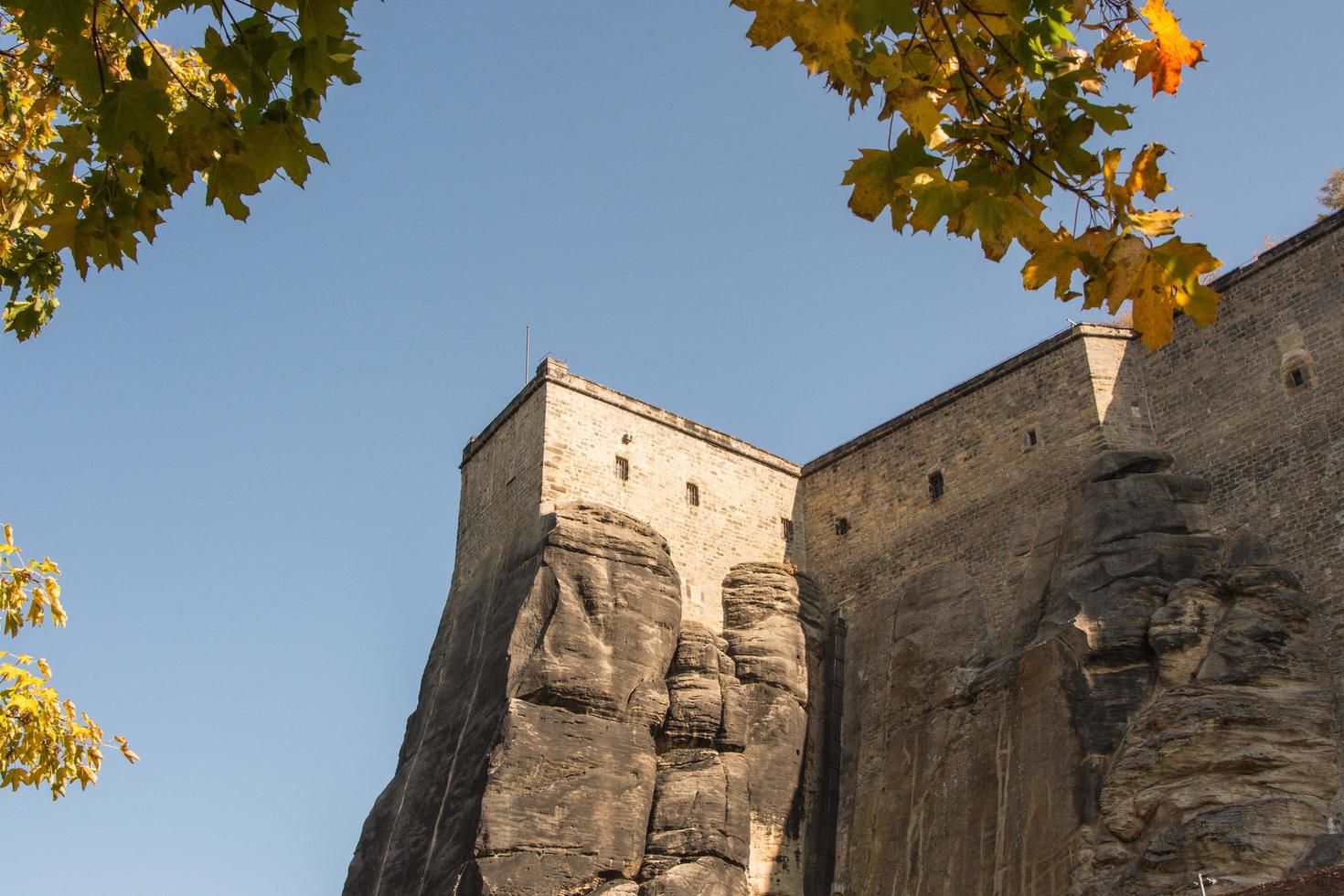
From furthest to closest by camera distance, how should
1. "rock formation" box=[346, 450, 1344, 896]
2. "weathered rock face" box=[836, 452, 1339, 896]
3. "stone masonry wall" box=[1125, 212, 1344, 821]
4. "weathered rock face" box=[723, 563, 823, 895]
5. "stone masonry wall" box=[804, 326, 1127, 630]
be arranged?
1. "stone masonry wall" box=[804, 326, 1127, 630]
2. "weathered rock face" box=[723, 563, 823, 895]
3. "stone masonry wall" box=[1125, 212, 1344, 821]
4. "rock formation" box=[346, 450, 1344, 896]
5. "weathered rock face" box=[836, 452, 1339, 896]

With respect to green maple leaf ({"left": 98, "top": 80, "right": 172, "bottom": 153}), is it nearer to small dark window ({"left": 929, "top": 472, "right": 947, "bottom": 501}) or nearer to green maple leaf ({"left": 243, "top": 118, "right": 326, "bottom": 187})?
green maple leaf ({"left": 243, "top": 118, "right": 326, "bottom": 187})

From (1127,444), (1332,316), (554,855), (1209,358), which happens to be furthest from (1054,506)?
(554,855)

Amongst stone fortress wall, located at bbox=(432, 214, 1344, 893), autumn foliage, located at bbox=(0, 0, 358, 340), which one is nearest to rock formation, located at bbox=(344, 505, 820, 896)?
stone fortress wall, located at bbox=(432, 214, 1344, 893)

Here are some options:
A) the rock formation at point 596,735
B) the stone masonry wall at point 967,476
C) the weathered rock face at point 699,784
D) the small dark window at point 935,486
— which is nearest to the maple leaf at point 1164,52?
the rock formation at point 596,735

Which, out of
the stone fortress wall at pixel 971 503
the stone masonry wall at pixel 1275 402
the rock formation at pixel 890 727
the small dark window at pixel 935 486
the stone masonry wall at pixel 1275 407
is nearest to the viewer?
the rock formation at pixel 890 727

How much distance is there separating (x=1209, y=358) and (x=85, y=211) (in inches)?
775

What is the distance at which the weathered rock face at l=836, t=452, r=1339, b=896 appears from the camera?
17.6 metres

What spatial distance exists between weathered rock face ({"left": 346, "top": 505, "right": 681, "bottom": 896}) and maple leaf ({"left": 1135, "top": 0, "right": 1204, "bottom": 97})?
17.1 meters

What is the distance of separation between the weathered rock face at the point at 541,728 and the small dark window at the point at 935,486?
4.66 meters

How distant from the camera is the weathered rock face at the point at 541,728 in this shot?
20.5m

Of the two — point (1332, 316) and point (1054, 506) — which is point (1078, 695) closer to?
point (1054, 506)

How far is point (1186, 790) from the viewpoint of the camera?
58.4 feet

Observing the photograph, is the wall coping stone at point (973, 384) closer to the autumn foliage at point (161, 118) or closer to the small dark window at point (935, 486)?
the small dark window at point (935, 486)

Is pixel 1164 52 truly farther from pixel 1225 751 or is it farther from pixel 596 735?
pixel 596 735
